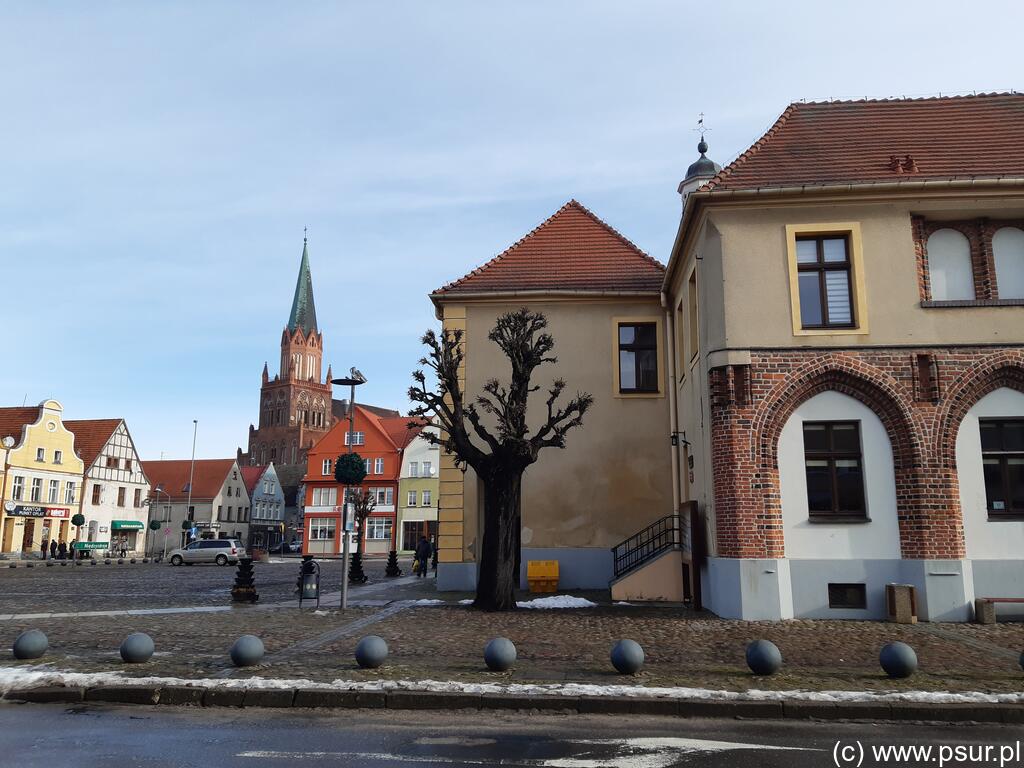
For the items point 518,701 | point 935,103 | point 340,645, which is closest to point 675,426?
point 935,103

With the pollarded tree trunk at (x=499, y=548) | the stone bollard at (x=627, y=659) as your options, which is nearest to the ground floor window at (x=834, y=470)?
the pollarded tree trunk at (x=499, y=548)

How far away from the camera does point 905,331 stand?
49.9 ft

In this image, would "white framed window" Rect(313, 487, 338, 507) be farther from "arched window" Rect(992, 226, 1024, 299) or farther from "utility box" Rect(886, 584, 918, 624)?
"arched window" Rect(992, 226, 1024, 299)

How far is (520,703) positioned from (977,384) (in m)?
11.5

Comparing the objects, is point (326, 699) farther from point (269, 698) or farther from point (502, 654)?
point (502, 654)

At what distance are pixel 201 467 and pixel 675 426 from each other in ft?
237

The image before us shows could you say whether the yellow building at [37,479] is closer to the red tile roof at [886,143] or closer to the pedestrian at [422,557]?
the pedestrian at [422,557]

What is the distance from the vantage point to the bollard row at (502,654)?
28.6 ft

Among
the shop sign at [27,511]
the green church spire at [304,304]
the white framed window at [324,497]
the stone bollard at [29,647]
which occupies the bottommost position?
the stone bollard at [29,647]

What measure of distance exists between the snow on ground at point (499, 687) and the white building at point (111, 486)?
5638cm

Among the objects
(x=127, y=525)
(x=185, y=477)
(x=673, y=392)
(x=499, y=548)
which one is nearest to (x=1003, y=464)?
(x=673, y=392)

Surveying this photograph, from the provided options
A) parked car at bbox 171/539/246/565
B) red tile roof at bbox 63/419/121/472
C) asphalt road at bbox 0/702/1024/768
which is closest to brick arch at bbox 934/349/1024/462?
asphalt road at bbox 0/702/1024/768

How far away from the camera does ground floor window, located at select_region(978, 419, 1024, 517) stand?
14609 mm

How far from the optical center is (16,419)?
56.3 metres
